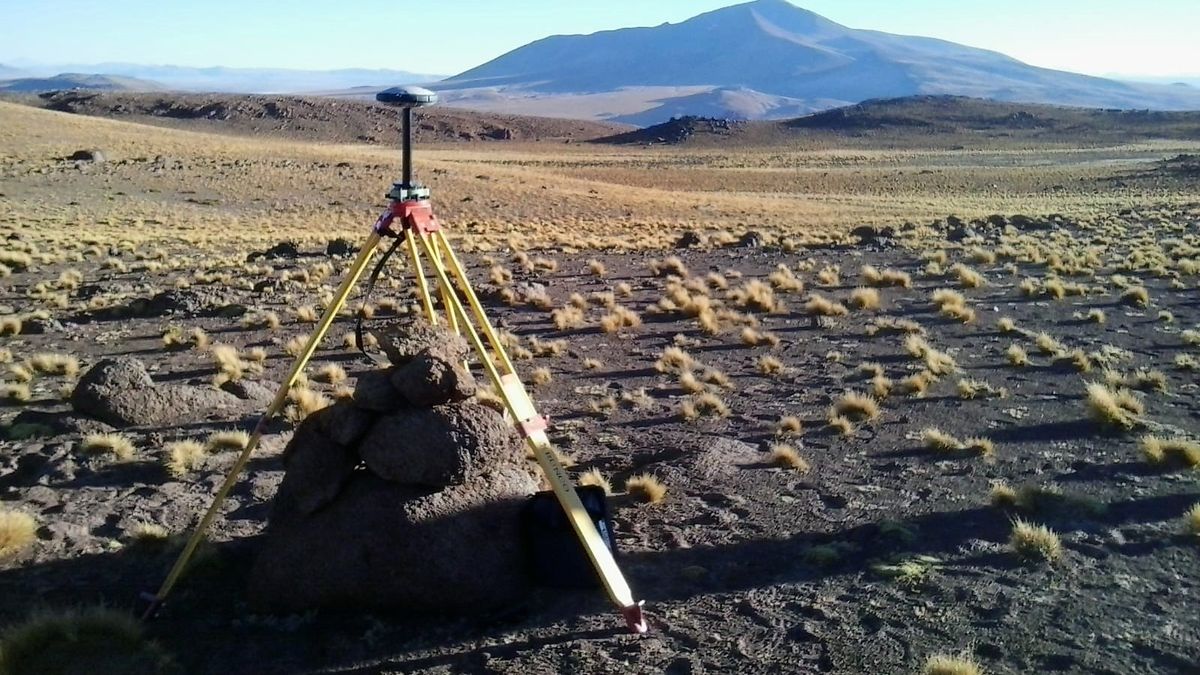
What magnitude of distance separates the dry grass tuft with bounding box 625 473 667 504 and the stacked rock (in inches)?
53.1

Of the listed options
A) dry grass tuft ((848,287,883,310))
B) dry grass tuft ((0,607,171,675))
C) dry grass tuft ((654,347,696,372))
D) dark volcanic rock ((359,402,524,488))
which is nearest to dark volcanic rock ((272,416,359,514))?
dark volcanic rock ((359,402,524,488))

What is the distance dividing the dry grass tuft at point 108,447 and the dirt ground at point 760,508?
0.58 ft

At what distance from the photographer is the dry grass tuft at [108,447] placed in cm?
728

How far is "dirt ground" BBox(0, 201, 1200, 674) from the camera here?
4547 mm

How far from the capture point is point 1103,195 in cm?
4838

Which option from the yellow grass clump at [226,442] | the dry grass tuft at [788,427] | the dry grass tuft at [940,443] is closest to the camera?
the yellow grass clump at [226,442]

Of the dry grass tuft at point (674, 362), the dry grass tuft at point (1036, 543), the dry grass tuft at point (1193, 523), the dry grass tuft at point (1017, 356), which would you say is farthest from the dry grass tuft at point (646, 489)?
the dry grass tuft at point (1017, 356)

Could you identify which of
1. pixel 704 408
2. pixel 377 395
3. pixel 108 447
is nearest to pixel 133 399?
pixel 108 447

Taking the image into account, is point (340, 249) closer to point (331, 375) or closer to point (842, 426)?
point (331, 375)

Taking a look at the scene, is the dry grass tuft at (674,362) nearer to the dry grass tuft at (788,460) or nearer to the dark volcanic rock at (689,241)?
the dry grass tuft at (788,460)

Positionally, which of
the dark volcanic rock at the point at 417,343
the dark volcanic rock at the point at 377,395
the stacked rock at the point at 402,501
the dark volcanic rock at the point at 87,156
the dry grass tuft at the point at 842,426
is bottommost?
the dry grass tuft at the point at 842,426

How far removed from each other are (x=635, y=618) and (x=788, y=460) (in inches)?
125

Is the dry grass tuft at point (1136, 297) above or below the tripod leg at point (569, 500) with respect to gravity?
below

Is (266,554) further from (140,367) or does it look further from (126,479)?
(140,367)
